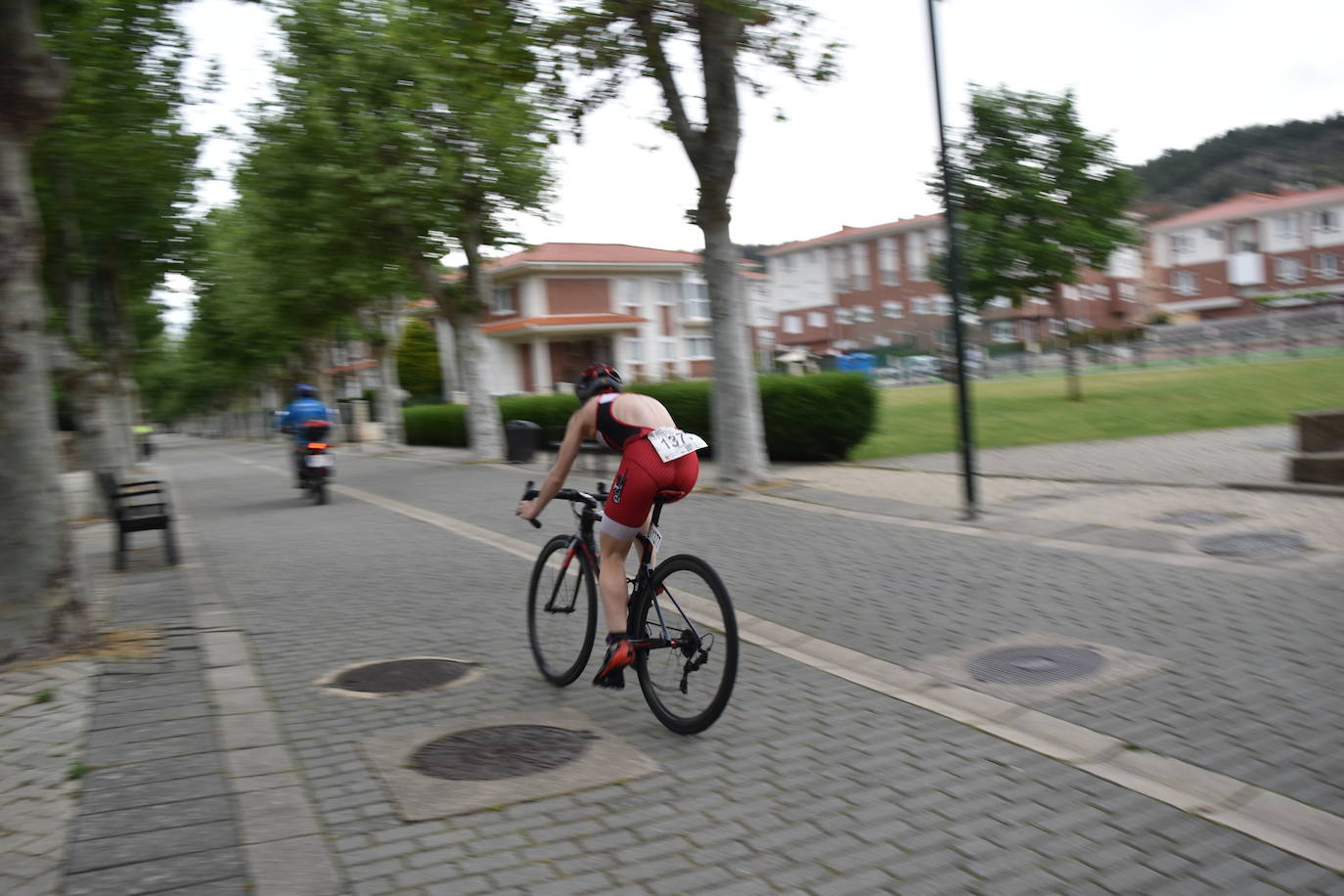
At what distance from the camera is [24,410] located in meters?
6.81

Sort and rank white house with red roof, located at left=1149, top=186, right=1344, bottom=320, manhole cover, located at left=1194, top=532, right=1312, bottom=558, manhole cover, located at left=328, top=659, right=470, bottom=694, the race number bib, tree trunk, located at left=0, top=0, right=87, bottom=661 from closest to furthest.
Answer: the race number bib → manhole cover, located at left=328, top=659, right=470, bottom=694 → tree trunk, located at left=0, top=0, right=87, bottom=661 → manhole cover, located at left=1194, top=532, right=1312, bottom=558 → white house with red roof, located at left=1149, top=186, right=1344, bottom=320

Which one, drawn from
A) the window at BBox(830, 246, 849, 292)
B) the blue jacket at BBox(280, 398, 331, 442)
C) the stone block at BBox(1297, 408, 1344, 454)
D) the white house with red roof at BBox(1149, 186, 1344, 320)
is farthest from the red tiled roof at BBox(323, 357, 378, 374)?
the stone block at BBox(1297, 408, 1344, 454)

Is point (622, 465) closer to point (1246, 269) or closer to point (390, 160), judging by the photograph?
point (390, 160)

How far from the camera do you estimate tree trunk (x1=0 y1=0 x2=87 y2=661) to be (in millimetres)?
6688

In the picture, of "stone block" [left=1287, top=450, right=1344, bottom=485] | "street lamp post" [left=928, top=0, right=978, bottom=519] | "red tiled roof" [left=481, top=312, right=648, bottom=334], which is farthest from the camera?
"red tiled roof" [left=481, top=312, right=648, bottom=334]

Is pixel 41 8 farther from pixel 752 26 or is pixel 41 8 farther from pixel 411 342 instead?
pixel 411 342

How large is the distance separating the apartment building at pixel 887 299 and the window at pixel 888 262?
7 centimetres

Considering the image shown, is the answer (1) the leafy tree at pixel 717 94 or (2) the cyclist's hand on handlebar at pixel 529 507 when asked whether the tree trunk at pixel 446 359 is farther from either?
(2) the cyclist's hand on handlebar at pixel 529 507

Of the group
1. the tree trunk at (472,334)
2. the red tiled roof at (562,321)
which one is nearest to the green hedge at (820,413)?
the tree trunk at (472,334)

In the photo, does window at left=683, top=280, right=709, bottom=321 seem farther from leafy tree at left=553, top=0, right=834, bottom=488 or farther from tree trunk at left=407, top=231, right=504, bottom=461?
leafy tree at left=553, top=0, right=834, bottom=488

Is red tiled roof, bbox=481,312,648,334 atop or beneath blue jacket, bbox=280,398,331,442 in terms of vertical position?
atop

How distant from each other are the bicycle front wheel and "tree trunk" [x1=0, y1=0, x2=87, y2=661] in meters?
3.92

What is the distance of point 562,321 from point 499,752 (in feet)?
154

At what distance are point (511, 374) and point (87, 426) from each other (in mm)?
37170
